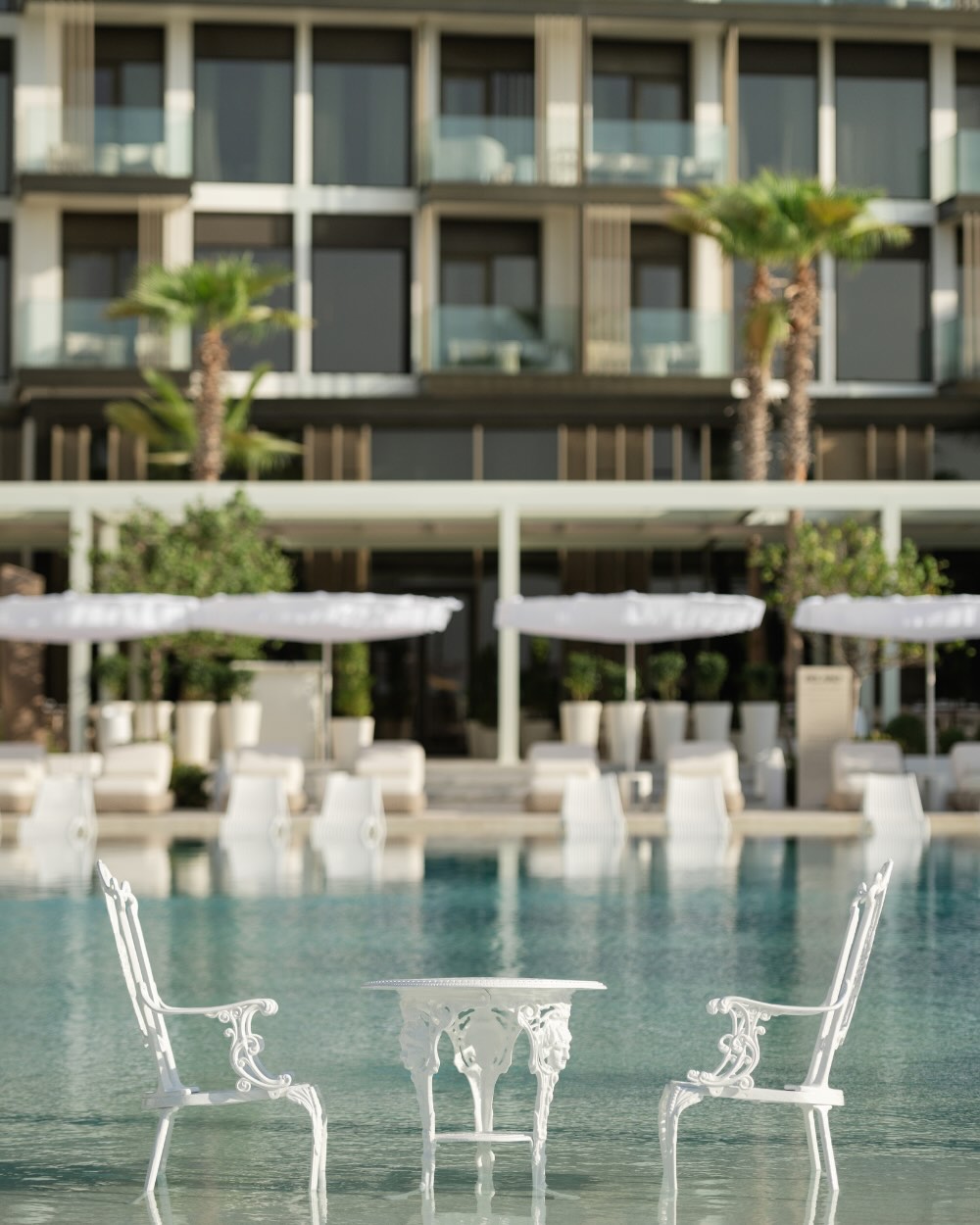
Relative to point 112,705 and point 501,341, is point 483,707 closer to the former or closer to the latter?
point 501,341

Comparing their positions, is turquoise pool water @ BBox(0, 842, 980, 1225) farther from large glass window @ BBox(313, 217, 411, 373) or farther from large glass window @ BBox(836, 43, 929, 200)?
large glass window @ BBox(836, 43, 929, 200)

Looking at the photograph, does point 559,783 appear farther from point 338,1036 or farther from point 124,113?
point 124,113

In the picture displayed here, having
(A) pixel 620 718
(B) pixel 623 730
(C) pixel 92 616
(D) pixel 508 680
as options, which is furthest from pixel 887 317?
(C) pixel 92 616

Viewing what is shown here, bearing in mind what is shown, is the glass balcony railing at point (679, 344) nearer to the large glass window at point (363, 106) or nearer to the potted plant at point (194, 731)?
the large glass window at point (363, 106)

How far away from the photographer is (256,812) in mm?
19828

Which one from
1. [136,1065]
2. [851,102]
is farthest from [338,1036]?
[851,102]

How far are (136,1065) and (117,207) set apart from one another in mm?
27882

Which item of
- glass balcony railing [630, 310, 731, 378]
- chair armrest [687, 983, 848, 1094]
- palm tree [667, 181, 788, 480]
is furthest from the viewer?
glass balcony railing [630, 310, 731, 378]

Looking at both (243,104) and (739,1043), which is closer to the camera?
(739,1043)

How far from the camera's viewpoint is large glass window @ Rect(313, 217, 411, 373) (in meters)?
35.0

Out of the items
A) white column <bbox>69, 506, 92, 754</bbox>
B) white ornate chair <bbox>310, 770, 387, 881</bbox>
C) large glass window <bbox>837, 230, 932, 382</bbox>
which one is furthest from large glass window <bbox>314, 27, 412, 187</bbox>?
white ornate chair <bbox>310, 770, 387, 881</bbox>

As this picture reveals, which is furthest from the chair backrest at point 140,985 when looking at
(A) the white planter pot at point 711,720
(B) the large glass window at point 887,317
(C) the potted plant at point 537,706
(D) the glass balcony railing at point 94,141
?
(B) the large glass window at point 887,317

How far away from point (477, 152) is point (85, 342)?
24.8 ft

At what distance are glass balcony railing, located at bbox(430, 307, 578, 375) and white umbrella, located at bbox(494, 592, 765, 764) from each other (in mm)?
10852
